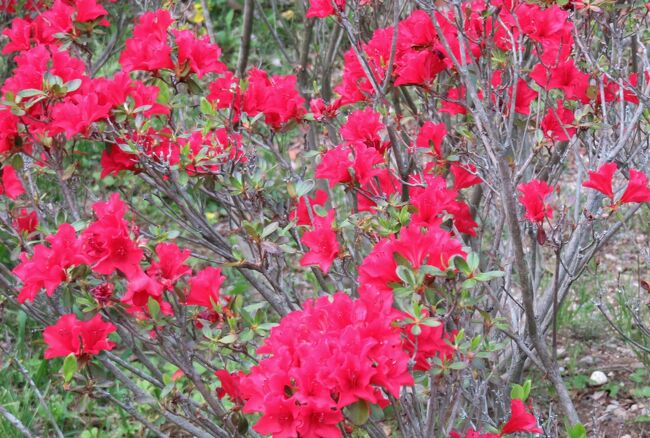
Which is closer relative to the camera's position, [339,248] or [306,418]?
[306,418]

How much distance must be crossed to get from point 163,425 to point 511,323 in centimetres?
155

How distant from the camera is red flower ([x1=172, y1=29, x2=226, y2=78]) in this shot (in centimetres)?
211

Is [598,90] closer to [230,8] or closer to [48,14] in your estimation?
[48,14]

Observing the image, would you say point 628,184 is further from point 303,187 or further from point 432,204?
point 303,187

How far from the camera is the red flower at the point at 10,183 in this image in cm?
233

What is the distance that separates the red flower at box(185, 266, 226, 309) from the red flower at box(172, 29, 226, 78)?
542 mm

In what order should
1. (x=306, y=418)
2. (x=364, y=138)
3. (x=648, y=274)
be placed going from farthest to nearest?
(x=648, y=274) → (x=364, y=138) → (x=306, y=418)

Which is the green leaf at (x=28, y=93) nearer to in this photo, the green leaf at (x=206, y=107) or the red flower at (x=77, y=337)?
the green leaf at (x=206, y=107)

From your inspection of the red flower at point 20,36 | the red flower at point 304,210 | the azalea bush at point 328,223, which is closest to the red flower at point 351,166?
the azalea bush at point 328,223

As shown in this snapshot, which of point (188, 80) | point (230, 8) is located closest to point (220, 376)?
point (188, 80)

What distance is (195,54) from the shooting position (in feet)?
7.03

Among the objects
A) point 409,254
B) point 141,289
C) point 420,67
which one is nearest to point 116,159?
point 141,289

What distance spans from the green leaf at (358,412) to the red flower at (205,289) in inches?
26.1

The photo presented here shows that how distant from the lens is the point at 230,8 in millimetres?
6652
